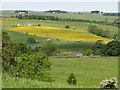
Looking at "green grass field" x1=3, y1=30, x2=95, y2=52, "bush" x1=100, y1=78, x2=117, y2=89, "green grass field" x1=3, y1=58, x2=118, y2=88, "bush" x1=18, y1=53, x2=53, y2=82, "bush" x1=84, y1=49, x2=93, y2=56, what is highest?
"bush" x1=100, y1=78, x2=117, y2=89

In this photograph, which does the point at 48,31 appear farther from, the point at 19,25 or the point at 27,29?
the point at 19,25

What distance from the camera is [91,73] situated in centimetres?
4519

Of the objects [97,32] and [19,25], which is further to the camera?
[19,25]

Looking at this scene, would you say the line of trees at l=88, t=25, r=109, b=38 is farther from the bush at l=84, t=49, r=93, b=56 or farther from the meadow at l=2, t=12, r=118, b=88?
the bush at l=84, t=49, r=93, b=56

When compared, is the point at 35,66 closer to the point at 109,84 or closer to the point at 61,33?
the point at 109,84

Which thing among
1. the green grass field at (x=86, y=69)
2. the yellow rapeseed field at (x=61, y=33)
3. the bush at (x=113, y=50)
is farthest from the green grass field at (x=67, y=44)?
the green grass field at (x=86, y=69)

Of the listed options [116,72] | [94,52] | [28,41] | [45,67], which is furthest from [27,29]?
[45,67]

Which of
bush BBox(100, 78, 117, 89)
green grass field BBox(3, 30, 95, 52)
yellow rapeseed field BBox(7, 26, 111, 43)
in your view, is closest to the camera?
bush BBox(100, 78, 117, 89)

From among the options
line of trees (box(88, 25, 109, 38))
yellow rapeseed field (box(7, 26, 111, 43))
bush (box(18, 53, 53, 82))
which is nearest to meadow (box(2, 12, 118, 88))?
yellow rapeseed field (box(7, 26, 111, 43))

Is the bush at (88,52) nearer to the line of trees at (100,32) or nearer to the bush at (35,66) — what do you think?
the line of trees at (100,32)

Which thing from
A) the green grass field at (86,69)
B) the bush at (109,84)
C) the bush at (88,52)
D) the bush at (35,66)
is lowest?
the bush at (88,52)

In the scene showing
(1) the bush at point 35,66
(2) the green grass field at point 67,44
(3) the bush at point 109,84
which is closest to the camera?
(3) the bush at point 109,84

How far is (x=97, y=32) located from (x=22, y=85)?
14713 centimetres

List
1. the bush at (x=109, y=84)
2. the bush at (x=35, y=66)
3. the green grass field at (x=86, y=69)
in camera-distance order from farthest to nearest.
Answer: the green grass field at (x=86, y=69) < the bush at (x=35, y=66) < the bush at (x=109, y=84)
